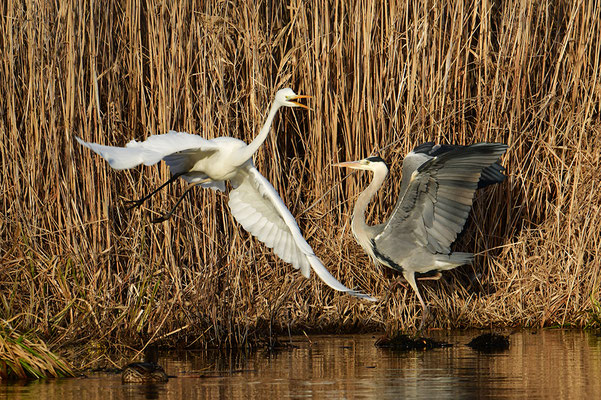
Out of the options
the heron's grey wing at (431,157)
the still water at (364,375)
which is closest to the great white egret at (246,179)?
the still water at (364,375)

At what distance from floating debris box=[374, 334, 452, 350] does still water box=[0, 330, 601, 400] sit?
0.37ft

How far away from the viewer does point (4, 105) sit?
7.25m

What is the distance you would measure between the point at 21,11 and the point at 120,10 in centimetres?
77

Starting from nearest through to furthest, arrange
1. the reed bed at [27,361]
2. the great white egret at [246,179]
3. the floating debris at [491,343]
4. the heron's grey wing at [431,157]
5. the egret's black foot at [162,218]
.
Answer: the reed bed at [27,361] < the great white egret at [246,179] < the floating debris at [491,343] < the egret's black foot at [162,218] < the heron's grey wing at [431,157]

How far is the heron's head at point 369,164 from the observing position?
25.0ft

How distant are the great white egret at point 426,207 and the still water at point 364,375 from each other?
0.86 meters

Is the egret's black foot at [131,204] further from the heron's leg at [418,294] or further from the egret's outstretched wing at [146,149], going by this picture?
the heron's leg at [418,294]

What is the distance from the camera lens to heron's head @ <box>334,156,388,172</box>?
25.0 feet

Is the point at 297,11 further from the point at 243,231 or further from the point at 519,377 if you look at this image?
→ the point at 519,377

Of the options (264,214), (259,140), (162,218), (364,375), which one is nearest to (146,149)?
(259,140)

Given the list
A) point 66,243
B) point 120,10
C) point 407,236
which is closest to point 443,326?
point 407,236

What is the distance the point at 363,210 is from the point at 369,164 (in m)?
0.37

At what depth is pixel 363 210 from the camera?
304 inches

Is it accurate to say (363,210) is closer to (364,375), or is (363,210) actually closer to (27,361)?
(364,375)
